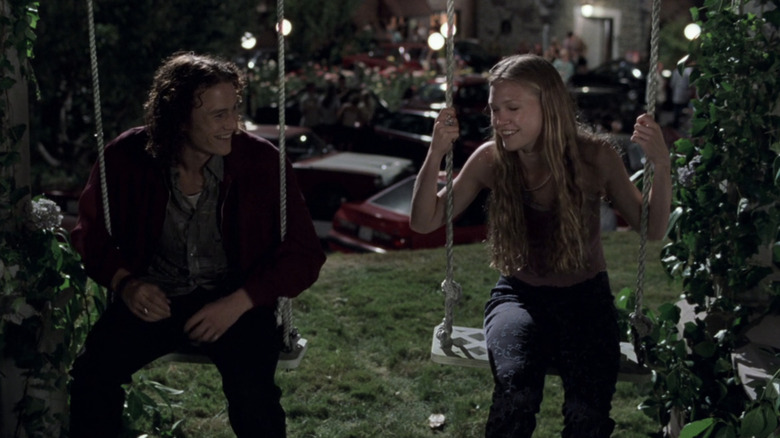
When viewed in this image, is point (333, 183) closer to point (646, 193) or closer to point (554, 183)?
point (554, 183)

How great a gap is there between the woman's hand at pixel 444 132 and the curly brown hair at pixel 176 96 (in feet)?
2.31

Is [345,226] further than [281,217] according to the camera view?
Yes

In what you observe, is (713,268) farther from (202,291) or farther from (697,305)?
(202,291)

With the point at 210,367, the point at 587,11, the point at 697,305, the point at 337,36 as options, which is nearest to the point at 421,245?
the point at 210,367

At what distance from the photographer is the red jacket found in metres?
3.46

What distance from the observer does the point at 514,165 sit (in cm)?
352

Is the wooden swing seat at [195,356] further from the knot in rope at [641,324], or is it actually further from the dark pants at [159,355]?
the knot in rope at [641,324]

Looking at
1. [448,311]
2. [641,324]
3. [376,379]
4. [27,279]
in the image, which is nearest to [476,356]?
[448,311]

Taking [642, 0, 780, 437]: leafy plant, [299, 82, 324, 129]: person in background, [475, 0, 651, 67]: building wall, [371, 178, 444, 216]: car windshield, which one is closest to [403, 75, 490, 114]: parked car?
[299, 82, 324, 129]: person in background

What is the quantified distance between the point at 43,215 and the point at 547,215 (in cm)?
173

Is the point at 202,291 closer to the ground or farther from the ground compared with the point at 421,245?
farther from the ground

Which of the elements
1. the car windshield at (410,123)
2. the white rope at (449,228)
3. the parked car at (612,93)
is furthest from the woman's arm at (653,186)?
the car windshield at (410,123)

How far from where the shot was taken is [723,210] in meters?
3.70

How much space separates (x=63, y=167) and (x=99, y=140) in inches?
459
